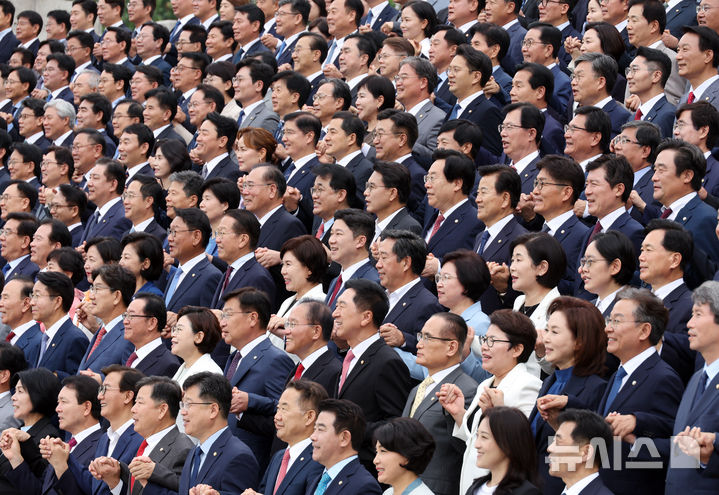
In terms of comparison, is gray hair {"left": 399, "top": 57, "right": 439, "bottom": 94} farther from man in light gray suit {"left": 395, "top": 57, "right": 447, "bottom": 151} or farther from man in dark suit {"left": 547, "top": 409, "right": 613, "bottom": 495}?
man in dark suit {"left": 547, "top": 409, "right": 613, "bottom": 495}

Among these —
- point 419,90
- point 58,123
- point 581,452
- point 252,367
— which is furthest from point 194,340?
point 58,123

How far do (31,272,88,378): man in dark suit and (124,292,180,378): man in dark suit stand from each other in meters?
0.77

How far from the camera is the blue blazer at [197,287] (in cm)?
872

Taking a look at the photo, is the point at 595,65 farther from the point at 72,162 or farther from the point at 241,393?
the point at 72,162

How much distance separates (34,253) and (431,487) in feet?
15.7

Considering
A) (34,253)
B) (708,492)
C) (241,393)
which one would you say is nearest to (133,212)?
(34,253)

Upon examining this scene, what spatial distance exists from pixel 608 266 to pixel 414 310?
1170 mm

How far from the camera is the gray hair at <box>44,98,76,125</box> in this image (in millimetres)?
12617

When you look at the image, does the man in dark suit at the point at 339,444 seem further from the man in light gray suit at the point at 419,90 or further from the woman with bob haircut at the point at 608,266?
the man in light gray suit at the point at 419,90

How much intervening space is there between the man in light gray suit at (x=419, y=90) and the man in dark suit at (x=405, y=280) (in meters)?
2.48

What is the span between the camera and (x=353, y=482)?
20.0ft

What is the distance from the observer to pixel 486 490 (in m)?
5.57

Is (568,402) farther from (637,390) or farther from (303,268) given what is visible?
(303,268)

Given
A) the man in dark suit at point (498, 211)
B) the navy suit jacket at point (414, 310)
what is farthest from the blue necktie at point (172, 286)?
the man in dark suit at point (498, 211)
